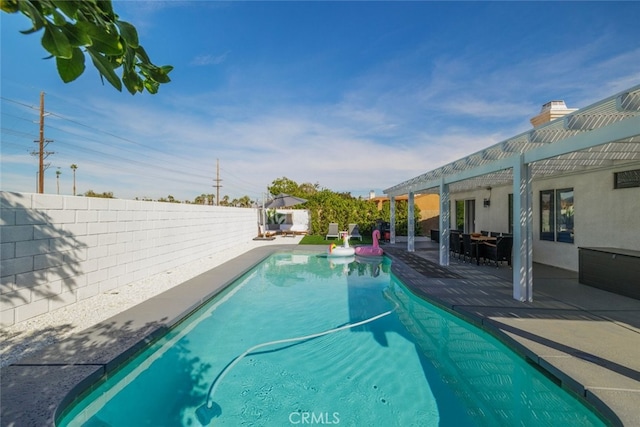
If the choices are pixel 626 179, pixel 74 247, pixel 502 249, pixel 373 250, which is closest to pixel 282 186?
pixel 373 250

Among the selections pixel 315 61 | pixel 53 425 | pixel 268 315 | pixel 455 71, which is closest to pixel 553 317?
pixel 268 315

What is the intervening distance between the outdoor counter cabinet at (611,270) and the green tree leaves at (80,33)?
9.02 meters

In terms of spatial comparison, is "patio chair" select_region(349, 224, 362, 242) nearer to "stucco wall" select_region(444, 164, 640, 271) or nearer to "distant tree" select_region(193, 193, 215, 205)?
"stucco wall" select_region(444, 164, 640, 271)

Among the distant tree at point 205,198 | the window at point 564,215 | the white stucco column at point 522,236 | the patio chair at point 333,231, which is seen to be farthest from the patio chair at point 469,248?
the distant tree at point 205,198

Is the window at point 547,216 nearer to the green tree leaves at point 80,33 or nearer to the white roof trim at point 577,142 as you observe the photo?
the white roof trim at point 577,142

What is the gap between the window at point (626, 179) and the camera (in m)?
7.50

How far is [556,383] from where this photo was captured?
372cm

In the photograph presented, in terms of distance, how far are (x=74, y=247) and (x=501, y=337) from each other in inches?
323

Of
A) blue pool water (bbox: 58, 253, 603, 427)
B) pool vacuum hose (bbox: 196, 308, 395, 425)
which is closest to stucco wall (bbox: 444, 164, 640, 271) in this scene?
blue pool water (bbox: 58, 253, 603, 427)

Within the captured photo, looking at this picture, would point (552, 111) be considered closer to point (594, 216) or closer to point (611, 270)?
point (594, 216)

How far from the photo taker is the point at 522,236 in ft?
21.5

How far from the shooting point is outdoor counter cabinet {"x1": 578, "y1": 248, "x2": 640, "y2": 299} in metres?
6.49

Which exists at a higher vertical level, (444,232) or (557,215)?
(557,215)

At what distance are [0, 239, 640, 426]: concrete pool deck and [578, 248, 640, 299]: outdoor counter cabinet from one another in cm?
24
